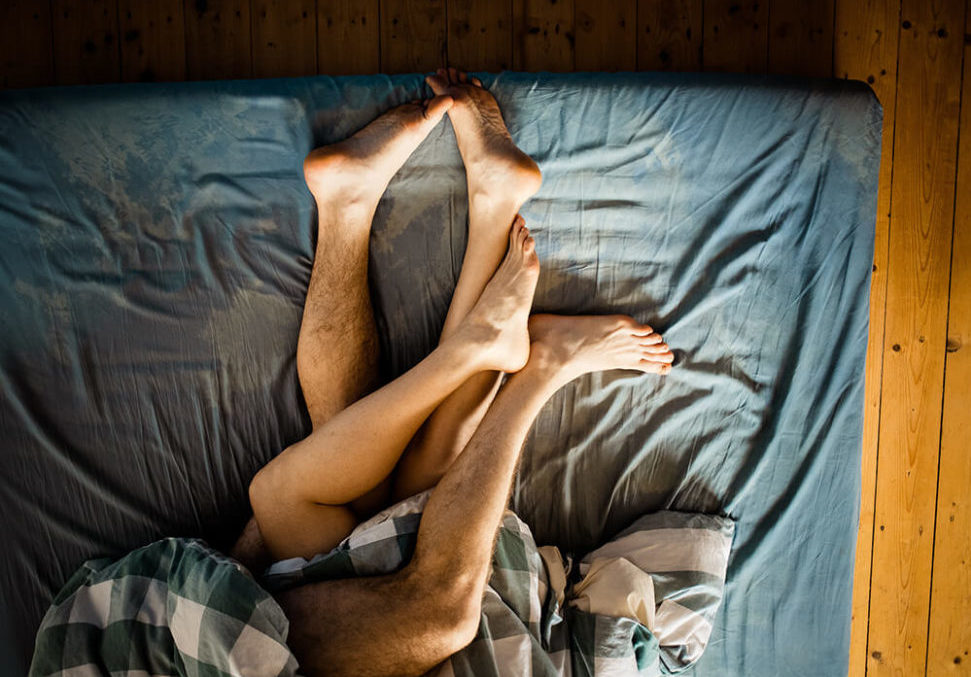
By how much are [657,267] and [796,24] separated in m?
0.71

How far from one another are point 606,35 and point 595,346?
762 mm

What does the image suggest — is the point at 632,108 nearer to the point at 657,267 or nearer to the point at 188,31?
the point at 657,267

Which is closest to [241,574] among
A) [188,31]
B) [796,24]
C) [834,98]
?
[188,31]

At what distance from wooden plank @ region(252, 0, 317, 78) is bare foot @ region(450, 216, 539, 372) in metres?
0.70

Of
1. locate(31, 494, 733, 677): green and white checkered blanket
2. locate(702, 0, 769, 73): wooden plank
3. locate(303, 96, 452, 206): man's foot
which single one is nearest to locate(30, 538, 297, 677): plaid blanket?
locate(31, 494, 733, 677): green and white checkered blanket

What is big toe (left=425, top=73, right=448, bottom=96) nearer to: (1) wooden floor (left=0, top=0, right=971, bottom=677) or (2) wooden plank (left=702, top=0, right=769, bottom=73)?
(1) wooden floor (left=0, top=0, right=971, bottom=677)

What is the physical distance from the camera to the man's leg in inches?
44.7

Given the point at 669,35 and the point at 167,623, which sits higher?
the point at 669,35

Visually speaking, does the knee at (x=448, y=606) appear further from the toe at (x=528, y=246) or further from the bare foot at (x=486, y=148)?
the bare foot at (x=486, y=148)

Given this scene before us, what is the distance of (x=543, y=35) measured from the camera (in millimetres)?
1404

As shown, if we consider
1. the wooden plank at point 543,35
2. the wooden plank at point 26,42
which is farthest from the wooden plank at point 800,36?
the wooden plank at point 26,42

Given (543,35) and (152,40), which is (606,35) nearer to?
(543,35)

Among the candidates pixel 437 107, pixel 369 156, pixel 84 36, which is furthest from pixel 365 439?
pixel 84 36

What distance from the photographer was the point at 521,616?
42.2 inches
